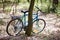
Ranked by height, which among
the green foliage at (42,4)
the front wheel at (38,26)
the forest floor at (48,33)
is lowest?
the forest floor at (48,33)

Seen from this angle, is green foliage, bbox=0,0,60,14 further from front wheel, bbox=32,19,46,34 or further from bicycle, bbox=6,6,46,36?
Answer: bicycle, bbox=6,6,46,36

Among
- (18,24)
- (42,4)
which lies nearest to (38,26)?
(18,24)

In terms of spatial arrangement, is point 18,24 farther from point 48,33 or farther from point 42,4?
point 42,4

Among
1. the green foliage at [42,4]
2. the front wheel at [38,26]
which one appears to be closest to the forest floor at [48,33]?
the front wheel at [38,26]

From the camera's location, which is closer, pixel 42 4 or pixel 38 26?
pixel 38 26

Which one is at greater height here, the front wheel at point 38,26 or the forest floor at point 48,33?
the front wheel at point 38,26

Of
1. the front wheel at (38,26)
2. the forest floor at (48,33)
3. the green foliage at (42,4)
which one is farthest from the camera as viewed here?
the green foliage at (42,4)

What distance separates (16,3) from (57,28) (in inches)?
172

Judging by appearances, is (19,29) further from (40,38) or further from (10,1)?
(10,1)

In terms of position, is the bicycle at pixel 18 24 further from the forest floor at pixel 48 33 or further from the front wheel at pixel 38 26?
the forest floor at pixel 48 33

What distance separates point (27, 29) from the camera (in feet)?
18.9

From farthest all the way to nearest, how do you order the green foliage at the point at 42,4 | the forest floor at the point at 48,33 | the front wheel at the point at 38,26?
the green foliage at the point at 42,4
the front wheel at the point at 38,26
the forest floor at the point at 48,33

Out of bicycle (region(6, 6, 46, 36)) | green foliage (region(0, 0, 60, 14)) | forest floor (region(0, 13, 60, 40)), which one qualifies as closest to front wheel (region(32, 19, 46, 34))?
bicycle (region(6, 6, 46, 36))

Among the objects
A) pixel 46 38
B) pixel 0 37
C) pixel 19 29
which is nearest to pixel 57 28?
pixel 46 38
